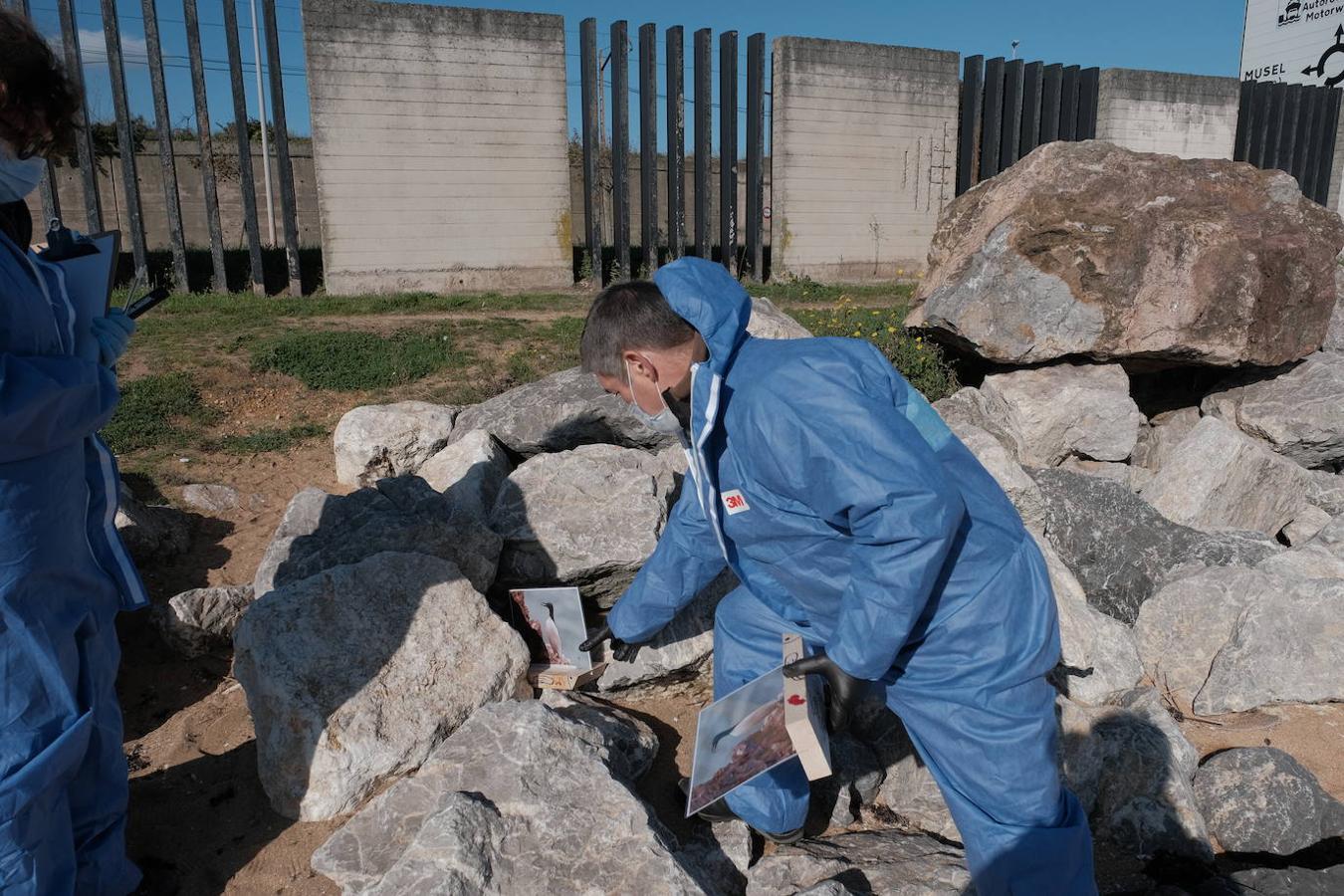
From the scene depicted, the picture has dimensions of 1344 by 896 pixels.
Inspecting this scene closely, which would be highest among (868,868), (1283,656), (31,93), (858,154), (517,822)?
(858,154)

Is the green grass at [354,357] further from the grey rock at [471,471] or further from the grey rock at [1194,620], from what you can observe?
the grey rock at [1194,620]

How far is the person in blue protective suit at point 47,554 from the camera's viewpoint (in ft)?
6.26

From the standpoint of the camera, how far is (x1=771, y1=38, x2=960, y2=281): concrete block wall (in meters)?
11.8

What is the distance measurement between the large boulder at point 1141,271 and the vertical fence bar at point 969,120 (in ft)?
26.0

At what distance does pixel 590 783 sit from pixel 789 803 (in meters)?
0.61

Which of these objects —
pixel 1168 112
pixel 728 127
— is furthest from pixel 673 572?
pixel 1168 112

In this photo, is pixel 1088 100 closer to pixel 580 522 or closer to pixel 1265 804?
pixel 580 522

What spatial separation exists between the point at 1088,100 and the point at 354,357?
12.3 m

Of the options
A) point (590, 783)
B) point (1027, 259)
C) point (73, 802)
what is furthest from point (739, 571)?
point (1027, 259)

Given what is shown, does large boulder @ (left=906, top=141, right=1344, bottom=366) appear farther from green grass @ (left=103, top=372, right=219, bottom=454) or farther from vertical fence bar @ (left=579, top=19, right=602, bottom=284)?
vertical fence bar @ (left=579, top=19, right=602, bottom=284)

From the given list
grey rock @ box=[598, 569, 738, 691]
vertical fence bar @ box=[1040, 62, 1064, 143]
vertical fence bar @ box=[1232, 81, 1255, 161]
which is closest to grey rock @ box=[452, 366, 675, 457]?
grey rock @ box=[598, 569, 738, 691]

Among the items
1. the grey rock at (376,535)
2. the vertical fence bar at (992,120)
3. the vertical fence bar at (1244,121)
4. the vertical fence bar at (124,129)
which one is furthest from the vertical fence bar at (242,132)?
the vertical fence bar at (1244,121)

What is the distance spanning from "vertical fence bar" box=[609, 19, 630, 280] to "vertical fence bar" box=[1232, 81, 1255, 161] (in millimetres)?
10755

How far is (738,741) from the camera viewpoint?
239cm
